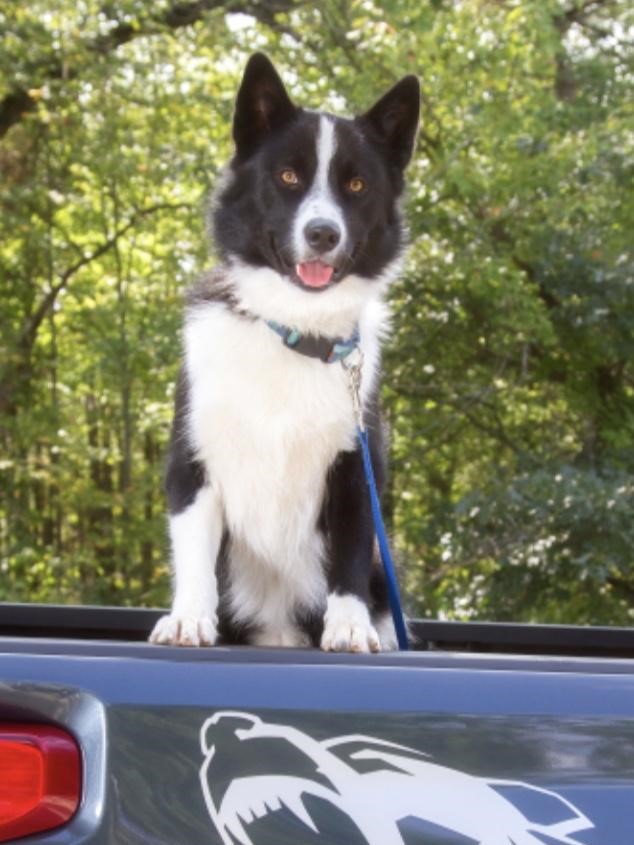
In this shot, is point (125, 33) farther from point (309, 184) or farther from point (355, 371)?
point (355, 371)

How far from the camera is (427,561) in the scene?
1047 cm

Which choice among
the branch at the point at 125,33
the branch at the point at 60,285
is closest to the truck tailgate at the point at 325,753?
the branch at the point at 125,33

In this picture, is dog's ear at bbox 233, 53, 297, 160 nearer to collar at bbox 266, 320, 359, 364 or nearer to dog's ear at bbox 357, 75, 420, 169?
dog's ear at bbox 357, 75, 420, 169

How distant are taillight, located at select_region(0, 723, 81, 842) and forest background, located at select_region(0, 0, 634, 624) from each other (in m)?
7.84

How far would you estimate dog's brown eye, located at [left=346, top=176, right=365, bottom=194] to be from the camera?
11.5 feet

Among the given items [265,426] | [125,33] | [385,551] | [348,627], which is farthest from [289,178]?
[125,33]

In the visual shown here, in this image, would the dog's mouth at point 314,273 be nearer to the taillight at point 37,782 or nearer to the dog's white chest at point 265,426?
the dog's white chest at point 265,426

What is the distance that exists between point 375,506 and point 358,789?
161 cm

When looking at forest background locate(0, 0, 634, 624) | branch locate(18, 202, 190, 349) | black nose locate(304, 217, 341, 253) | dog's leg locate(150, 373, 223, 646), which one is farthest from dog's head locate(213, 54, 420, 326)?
branch locate(18, 202, 190, 349)

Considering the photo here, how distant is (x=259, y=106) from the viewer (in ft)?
11.5

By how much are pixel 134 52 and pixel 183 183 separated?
5.08 feet

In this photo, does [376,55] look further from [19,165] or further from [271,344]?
[271,344]

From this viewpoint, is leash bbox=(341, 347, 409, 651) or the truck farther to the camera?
leash bbox=(341, 347, 409, 651)

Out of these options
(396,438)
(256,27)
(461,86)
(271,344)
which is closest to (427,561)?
(396,438)
